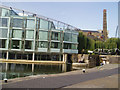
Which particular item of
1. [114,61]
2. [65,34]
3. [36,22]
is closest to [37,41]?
[36,22]

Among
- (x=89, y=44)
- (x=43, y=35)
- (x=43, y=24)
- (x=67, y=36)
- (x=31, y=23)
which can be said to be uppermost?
(x=31, y=23)

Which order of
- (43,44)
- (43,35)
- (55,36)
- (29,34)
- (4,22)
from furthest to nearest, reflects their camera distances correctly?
1. (55,36)
2. (43,35)
3. (43,44)
4. (29,34)
5. (4,22)

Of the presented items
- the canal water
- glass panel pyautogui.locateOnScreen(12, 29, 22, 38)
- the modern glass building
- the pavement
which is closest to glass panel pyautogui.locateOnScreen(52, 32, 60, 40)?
the modern glass building

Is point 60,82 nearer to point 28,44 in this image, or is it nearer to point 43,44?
point 43,44

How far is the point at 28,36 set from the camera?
49.6 metres

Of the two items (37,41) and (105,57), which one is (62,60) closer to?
(37,41)

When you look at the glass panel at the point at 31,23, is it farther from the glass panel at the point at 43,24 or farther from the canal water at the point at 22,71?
the canal water at the point at 22,71

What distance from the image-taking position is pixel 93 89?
10891 mm

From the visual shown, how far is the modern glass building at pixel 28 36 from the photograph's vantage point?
48.8 meters

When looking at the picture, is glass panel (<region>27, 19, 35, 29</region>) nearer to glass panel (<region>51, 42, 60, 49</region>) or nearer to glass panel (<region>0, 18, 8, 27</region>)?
glass panel (<region>0, 18, 8, 27</region>)

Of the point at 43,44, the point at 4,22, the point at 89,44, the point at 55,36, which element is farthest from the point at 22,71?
the point at 89,44

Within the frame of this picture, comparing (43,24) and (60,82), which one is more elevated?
(43,24)

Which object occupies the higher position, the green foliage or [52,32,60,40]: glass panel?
[52,32,60,40]: glass panel

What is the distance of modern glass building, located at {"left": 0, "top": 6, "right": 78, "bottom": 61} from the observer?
4881 cm
